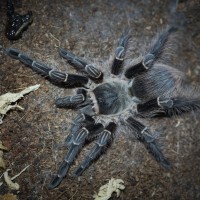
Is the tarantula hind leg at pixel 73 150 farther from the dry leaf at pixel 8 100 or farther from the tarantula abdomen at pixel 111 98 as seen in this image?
the dry leaf at pixel 8 100

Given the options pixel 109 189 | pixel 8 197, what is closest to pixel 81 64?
pixel 109 189

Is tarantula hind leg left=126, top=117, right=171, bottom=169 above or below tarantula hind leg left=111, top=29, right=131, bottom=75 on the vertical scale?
below

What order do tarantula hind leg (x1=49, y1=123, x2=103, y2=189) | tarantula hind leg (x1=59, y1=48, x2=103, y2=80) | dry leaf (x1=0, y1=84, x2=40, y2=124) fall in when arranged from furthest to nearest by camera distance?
tarantula hind leg (x1=59, y1=48, x2=103, y2=80) → dry leaf (x1=0, y1=84, x2=40, y2=124) → tarantula hind leg (x1=49, y1=123, x2=103, y2=189)

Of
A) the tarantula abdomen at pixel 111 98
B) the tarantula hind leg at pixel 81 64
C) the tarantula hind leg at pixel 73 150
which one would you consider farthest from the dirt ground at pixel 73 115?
the tarantula abdomen at pixel 111 98

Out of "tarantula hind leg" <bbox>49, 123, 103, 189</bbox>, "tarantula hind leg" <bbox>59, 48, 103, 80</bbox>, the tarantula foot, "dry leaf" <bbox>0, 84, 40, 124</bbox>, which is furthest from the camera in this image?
the tarantula foot

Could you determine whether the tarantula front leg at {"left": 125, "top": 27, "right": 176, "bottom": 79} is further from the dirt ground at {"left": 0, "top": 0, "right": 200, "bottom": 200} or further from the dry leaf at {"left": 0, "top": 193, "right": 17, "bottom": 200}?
the dry leaf at {"left": 0, "top": 193, "right": 17, "bottom": 200}

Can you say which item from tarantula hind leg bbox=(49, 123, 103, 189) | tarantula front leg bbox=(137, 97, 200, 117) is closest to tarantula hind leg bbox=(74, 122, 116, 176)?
tarantula hind leg bbox=(49, 123, 103, 189)

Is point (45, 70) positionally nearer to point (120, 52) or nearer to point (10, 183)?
point (120, 52)
